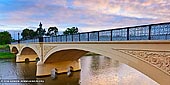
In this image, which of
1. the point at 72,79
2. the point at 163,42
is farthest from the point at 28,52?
the point at 163,42

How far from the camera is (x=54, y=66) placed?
20406 millimetres

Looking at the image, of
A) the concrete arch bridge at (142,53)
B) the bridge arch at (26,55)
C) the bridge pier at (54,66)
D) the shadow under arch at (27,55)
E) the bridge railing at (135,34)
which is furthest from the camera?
the shadow under arch at (27,55)

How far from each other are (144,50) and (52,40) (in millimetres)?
12974

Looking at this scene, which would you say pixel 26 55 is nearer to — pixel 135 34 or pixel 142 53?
pixel 135 34

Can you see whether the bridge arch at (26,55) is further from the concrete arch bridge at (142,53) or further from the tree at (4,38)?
the tree at (4,38)

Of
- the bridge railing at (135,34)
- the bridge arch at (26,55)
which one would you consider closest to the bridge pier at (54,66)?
the bridge railing at (135,34)

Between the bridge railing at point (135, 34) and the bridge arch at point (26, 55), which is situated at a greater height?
the bridge railing at point (135, 34)

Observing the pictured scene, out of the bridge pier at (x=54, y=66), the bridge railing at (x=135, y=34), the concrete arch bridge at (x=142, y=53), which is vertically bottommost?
the bridge pier at (x=54, y=66)

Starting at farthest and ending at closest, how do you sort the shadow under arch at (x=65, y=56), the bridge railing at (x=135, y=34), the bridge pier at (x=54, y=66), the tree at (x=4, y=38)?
1. the tree at (x=4, y=38)
2. the bridge pier at (x=54, y=66)
3. the shadow under arch at (x=65, y=56)
4. the bridge railing at (x=135, y=34)

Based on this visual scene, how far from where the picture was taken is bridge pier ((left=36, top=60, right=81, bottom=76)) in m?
19.6

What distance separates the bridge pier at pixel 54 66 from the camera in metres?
19.6

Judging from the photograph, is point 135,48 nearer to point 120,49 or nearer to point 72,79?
point 120,49

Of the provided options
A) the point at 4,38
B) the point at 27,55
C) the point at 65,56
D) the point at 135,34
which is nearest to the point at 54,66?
the point at 65,56

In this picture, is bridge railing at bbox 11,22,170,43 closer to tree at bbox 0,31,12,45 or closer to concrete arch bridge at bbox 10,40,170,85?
concrete arch bridge at bbox 10,40,170,85
